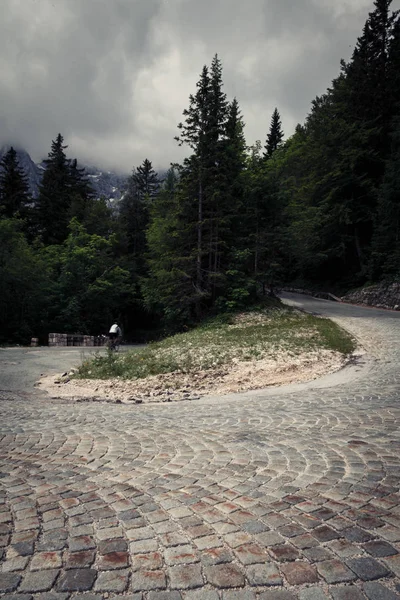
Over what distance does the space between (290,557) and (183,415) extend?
4.53 m

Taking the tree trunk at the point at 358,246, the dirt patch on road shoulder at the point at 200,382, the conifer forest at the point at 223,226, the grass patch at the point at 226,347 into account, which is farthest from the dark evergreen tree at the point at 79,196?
the dirt patch on road shoulder at the point at 200,382

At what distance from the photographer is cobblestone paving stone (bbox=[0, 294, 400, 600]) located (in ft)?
6.21

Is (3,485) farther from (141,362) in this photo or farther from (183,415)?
(141,362)

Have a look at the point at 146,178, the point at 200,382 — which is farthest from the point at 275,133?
the point at 200,382

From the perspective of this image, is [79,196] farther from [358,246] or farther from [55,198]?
[358,246]

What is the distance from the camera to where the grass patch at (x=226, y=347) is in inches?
476

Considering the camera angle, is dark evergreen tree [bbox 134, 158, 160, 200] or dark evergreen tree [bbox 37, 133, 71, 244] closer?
dark evergreen tree [bbox 37, 133, 71, 244]

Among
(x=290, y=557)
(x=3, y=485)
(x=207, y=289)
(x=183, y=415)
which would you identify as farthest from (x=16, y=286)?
(x=290, y=557)

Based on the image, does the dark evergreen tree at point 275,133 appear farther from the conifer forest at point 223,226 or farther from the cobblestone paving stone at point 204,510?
the cobblestone paving stone at point 204,510

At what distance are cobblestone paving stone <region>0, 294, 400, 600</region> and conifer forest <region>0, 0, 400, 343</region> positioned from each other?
18015 mm

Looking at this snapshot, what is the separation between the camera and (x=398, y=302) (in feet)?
85.4

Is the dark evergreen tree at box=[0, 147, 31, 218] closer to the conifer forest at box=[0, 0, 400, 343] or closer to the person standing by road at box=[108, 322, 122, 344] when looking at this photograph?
the conifer forest at box=[0, 0, 400, 343]

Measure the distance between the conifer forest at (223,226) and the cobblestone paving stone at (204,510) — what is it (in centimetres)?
1801

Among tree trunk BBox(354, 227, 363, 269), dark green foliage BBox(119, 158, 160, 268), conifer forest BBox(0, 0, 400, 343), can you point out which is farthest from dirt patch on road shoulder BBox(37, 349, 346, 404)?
dark green foliage BBox(119, 158, 160, 268)
